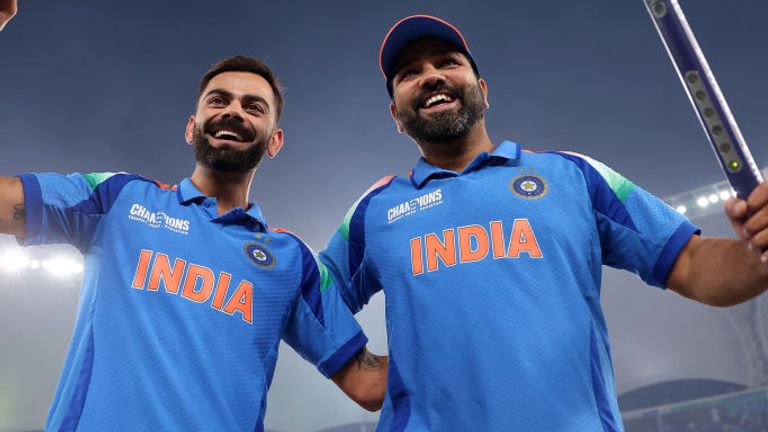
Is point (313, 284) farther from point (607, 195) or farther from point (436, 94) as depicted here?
point (607, 195)

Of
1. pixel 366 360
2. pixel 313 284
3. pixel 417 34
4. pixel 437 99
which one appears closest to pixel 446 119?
pixel 437 99

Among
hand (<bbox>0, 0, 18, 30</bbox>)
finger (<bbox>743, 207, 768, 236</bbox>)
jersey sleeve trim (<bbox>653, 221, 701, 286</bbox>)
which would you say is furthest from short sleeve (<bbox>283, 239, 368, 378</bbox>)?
finger (<bbox>743, 207, 768, 236</bbox>)

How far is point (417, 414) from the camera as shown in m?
2.13

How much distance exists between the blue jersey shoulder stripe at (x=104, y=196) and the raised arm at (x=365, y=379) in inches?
57.1

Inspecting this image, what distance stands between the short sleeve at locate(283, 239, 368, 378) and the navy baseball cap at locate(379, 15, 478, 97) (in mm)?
1317

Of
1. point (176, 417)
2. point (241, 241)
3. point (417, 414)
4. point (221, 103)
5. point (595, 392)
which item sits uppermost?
point (221, 103)

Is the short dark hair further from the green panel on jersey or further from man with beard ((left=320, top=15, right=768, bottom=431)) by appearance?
man with beard ((left=320, top=15, right=768, bottom=431))

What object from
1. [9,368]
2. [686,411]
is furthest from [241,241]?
[686,411]

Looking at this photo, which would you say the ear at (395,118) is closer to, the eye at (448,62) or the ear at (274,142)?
the eye at (448,62)

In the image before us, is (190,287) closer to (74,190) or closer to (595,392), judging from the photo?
(74,190)

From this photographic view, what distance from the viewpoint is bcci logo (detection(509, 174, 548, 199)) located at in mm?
2414

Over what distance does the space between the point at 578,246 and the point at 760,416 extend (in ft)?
85.5

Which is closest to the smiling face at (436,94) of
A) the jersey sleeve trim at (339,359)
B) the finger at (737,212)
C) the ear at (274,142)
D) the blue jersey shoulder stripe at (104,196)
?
the ear at (274,142)

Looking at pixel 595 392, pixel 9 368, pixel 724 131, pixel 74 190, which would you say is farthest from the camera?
pixel 9 368
